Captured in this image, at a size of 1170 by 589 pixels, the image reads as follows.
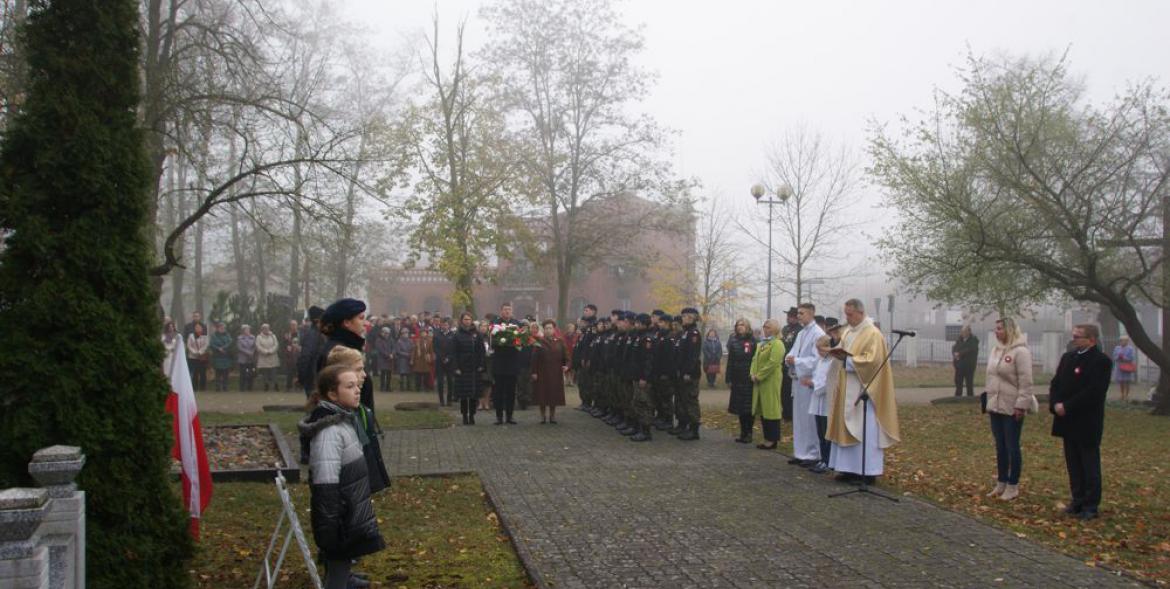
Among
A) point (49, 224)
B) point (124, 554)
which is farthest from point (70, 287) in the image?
point (124, 554)

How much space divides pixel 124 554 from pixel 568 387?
2282 cm

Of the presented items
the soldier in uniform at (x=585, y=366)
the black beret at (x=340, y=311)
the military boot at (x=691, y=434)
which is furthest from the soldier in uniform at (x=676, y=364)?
the black beret at (x=340, y=311)

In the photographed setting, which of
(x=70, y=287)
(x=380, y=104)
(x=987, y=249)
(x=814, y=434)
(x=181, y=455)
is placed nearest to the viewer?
(x=70, y=287)

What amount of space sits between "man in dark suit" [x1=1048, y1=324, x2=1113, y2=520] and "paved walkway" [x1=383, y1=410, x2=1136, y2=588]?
55.3 inches

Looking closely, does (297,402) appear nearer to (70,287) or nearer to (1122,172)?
(70,287)

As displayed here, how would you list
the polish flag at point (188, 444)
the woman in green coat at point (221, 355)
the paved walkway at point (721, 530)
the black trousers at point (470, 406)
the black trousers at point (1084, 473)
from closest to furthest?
the paved walkway at point (721, 530)
the polish flag at point (188, 444)
the black trousers at point (1084, 473)
the black trousers at point (470, 406)
the woman in green coat at point (221, 355)

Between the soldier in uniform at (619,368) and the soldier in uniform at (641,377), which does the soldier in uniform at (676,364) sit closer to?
the soldier in uniform at (641,377)

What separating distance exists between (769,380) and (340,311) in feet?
27.0

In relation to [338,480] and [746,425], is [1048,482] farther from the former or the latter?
[338,480]

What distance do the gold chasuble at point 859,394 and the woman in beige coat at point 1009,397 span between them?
1091 mm

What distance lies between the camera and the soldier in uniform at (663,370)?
14.8 meters

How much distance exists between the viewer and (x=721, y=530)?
808cm

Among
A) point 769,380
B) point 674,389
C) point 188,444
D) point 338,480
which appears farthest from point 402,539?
point 674,389

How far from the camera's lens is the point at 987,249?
19.4 meters
